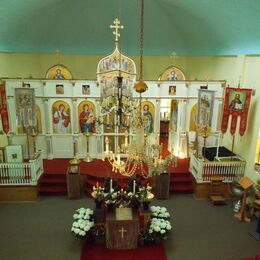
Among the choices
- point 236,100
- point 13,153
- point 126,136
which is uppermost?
point 236,100

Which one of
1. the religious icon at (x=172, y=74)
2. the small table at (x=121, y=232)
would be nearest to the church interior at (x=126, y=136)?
the small table at (x=121, y=232)

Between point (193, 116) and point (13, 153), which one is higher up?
point (193, 116)

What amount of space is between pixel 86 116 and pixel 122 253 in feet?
20.9

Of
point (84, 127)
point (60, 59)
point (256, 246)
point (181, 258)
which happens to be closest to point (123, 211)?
point (181, 258)

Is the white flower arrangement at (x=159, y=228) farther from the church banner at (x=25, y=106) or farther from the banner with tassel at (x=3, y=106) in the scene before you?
the banner with tassel at (x=3, y=106)

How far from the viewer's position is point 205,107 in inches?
404

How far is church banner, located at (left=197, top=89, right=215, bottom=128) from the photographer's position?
33.2ft

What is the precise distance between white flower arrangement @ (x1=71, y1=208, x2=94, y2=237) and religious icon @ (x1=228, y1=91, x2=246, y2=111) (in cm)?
636

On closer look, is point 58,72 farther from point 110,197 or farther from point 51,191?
point 110,197

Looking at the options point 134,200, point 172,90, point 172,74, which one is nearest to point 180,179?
point 134,200

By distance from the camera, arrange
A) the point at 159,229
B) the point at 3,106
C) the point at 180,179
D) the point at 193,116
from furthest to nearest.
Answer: the point at 193,116, the point at 180,179, the point at 3,106, the point at 159,229

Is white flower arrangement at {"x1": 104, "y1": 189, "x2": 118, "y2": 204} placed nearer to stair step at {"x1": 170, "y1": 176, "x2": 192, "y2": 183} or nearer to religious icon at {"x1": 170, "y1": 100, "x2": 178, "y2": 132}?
stair step at {"x1": 170, "y1": 176, "x2": 192, "y2": 183}

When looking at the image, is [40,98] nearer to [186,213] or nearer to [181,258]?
[186,213]

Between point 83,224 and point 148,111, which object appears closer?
point 83,224
